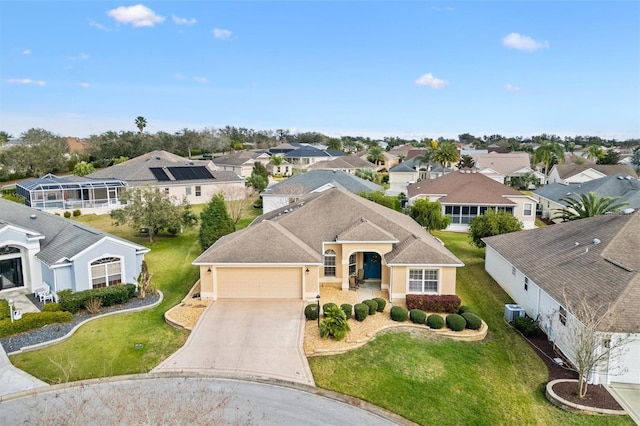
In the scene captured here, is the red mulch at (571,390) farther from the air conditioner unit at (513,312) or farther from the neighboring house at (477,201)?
the neighboring house at (477,201)

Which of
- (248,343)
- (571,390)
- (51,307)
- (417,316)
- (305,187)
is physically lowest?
(571,390)

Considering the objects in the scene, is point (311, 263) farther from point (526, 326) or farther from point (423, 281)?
point (526, 326)

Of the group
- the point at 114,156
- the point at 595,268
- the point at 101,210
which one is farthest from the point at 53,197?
the point at 595,268


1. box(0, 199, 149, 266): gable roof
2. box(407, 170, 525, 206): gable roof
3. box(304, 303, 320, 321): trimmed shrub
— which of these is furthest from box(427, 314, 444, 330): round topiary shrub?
box(407, 170, 525, 206): gable roof

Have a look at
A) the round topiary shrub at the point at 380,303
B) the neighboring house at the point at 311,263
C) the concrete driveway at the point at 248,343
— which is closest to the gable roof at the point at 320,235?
the neighboring house at the point at 311,263

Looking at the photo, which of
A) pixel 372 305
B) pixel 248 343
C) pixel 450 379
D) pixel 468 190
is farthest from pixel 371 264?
pixel 468 190

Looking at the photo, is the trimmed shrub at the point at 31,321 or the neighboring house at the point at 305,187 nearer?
the trimmed shrub at the point at 31,321

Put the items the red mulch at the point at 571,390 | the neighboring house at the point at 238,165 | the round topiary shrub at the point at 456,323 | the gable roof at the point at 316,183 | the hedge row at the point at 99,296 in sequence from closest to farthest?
the red mulch at the point at 571,390
the round topiary shrub at the point at 456,323
the hedge row at the point at 99,296
the gable roof at the point at 316,183
the neighboring house at the point at 238,165
